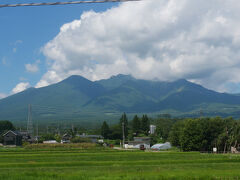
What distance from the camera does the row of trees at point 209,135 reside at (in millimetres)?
71125

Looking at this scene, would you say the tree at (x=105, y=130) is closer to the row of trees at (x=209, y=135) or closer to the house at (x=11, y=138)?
the house at (x=11, y=138)

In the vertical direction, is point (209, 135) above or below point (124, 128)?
below

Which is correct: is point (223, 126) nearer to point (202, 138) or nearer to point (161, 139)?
point (202, 138)

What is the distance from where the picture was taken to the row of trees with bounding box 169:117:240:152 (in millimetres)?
71125

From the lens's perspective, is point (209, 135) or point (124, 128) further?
point (124, 128)

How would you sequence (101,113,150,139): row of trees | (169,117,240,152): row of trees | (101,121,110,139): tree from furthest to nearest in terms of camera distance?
(101,113,150,139): row of trees < (101,121,110,139): tree < (169,117,240,152): row of trees

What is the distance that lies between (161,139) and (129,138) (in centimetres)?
1329

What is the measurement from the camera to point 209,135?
7512cm

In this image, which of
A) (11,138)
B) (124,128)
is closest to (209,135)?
(124,128)

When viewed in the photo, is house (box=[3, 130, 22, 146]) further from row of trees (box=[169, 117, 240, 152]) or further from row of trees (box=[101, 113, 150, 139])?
row of trees (box=[169, 117, 240, 152])

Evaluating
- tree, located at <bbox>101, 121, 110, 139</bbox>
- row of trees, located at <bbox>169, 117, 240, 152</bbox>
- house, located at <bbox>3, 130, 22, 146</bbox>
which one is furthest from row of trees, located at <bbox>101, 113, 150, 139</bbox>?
row of trees, located at <bbox>169, 117, 240, 152</bbox>

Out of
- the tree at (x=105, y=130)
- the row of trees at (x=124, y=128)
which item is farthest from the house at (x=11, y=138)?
the row of trees at (x=124, y=128)

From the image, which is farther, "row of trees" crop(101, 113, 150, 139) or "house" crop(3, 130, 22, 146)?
"row of trees" crop(101, 113, 150, 139)

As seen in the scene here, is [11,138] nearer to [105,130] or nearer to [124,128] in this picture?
[105,130]
